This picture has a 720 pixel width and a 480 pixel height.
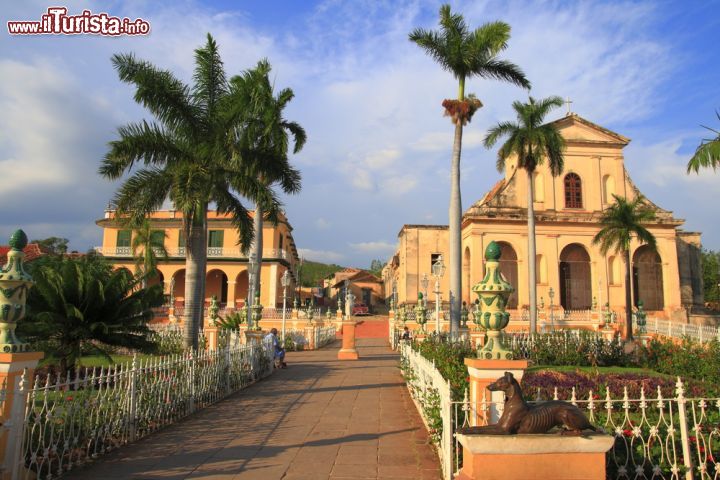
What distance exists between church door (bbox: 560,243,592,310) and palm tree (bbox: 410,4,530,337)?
18.4 metres

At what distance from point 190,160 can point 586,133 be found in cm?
2983

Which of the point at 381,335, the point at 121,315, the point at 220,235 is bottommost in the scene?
the point at 381,335

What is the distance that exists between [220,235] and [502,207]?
20.8m

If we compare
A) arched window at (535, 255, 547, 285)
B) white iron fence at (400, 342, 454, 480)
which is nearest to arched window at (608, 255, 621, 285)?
arched window at (535, 255, 547, 285)

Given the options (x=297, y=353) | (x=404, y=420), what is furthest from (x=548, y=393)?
(x=297, y=353)

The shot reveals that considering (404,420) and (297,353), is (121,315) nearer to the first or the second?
(404,420)

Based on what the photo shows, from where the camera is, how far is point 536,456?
4.15m

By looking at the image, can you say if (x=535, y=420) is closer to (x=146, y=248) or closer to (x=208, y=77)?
(x=208, y=77)

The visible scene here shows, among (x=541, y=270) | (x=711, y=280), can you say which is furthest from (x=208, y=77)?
(x=711, y=280)

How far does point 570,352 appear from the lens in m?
16.4

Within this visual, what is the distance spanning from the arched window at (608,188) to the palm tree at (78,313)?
31.9m

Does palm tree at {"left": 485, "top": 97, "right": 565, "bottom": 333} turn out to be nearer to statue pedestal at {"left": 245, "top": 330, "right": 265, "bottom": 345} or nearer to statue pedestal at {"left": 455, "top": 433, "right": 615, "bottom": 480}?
statue pedestal at {"left": 245, "top": 330, "right": 265, "bottom": 345}

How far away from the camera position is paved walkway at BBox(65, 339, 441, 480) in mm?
5477

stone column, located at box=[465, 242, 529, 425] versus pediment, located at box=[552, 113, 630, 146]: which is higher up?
pediment, located at box=[552, 113, 630, 146]
